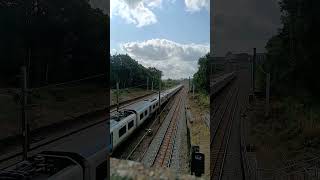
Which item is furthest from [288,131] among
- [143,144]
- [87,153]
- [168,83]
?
[87,153]

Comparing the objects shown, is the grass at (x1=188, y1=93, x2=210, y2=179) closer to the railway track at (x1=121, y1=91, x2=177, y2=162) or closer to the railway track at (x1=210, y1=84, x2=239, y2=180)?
the railway track at (x1=210, y1=84, x2=239, y2=180)

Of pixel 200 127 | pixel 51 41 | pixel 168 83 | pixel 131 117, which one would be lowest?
pixel 131 117

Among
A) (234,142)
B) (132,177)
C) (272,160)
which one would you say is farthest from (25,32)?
(272,160)

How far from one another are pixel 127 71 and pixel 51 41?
7.62ft

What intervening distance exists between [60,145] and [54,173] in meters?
3.37

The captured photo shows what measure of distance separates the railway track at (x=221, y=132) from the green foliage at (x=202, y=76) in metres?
0.41

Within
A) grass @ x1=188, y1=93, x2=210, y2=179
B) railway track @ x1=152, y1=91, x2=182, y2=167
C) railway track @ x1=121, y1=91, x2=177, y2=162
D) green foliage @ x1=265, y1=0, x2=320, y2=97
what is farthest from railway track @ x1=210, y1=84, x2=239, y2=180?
railway track @ x1=121, y1=91, x2=177, y2=162

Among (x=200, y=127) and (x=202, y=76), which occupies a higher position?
(x=202, y=76)

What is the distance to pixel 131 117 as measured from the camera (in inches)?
307

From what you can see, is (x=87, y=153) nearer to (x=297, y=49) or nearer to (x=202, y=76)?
(x=202, y=76)

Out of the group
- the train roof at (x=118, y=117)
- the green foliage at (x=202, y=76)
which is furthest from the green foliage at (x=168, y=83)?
the green foliage at (x=202, y=76)

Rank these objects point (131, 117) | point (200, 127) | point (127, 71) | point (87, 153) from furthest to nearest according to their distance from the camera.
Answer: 1. point (131, 117)
2. point (127, 71)
3. point (200, 127)
4. point (87, 153)

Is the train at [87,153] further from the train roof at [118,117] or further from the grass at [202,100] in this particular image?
the grass at [202,100]

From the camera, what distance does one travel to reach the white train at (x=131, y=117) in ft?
22.7
